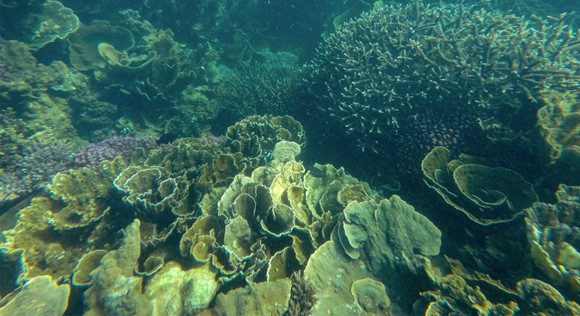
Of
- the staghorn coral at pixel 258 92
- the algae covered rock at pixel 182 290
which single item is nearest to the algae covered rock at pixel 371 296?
the algae covered rock at pixel 182 290

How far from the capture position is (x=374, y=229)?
3.20 metres

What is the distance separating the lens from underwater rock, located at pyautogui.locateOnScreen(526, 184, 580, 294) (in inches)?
95.9

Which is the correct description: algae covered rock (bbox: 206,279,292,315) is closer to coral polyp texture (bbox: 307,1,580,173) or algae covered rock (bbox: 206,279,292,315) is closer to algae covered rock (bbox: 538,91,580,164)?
coral polyp texture (bbox: 307,1,580,173)

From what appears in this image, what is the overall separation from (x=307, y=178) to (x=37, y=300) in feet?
10.7

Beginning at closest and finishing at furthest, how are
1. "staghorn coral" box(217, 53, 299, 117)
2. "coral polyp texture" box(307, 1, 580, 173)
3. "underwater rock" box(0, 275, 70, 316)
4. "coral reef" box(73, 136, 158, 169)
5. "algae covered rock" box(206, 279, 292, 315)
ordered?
1. "underwater rock" box(0, 275, 70, 316)
2. "algae covered rock" box(206, 279, 292, 315)
3. "coral polyp texture" box(307, 1, 580, 173)
4. "coral reef" box(73, 136, 158, 169)
5. "staghorn coral" box(217, 53, 299, 117)

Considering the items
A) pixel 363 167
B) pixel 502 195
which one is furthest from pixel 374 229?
pixel 363 167

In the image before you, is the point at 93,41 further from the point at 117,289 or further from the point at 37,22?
the point at 117,289

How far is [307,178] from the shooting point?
434 cm

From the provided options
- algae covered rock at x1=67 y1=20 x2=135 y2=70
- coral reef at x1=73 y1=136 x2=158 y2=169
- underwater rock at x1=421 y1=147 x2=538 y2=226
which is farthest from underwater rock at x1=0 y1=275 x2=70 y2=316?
algae covered rock at x1=67 y1=20 x2=135 y2=70

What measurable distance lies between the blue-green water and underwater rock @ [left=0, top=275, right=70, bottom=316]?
1cm

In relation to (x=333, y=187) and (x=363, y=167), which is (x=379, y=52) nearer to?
(x=363, y=167)

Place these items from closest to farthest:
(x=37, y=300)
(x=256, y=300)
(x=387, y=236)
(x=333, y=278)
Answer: (x=37, y=300)
(x=256, y=300)
(x=333, y=278)
(x=387, y=236)

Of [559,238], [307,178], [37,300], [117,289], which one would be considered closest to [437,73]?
[307,178]

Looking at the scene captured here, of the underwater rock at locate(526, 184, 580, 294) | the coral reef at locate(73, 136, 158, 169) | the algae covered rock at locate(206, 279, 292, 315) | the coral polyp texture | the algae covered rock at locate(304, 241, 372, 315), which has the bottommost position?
the coral reef at locate(73, 136, 158, 169)
